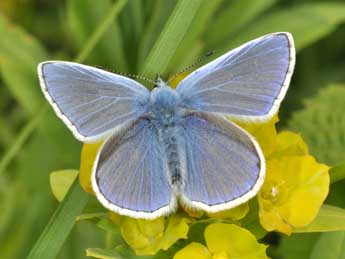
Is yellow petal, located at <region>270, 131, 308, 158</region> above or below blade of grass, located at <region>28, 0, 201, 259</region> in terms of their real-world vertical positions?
above

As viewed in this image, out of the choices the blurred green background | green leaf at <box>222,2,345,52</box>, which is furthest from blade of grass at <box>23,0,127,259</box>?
green leaf at <box>222,2,345,52</box>

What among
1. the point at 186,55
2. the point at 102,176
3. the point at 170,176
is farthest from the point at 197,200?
the point at 186,55

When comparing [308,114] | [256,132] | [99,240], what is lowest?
[99,240]

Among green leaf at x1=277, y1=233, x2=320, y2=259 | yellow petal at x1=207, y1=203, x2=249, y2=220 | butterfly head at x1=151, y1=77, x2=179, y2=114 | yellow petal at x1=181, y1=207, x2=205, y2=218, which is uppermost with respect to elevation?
butterfly head at x1=151, y1=77, x2=179, y2=114

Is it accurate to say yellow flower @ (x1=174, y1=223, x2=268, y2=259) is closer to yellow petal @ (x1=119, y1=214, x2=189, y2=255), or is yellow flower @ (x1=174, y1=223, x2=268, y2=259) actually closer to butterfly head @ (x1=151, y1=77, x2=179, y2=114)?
yellow petal @ (x1=119, y1=214, x2=189, y2=255)

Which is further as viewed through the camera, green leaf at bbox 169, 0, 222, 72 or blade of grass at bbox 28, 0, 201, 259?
green leaf at bbox 169, 0, 222, 72

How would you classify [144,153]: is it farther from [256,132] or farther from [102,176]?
[256,132]

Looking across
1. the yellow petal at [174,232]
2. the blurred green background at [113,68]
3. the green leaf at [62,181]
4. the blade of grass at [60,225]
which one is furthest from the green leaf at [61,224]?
the blurred green background at [113,68]

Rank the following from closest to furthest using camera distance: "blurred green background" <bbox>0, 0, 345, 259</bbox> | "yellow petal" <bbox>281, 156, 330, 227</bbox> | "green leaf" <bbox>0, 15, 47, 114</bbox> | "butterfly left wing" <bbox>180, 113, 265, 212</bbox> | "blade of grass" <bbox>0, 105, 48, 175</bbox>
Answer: "butterfly left wing" <bbox>180, 113, 265, 212</bbox> < "yellow petal" <bbox>281, 156, 330, 227</bbox> < "blade of grass" <bbox>0, 105, 48, 175</bbox> < "blurred green background" <bbox>0, 0, 345, 259</bbox> < "green leaf" <bbox>0, 15, 47, 114</bbox>
